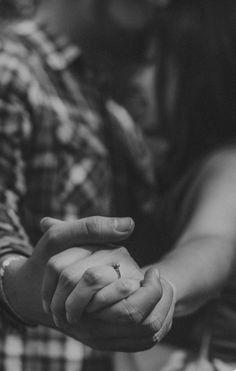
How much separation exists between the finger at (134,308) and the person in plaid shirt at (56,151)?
5 cm

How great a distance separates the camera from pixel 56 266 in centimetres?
74

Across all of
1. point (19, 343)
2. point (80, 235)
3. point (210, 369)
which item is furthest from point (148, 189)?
point (80, 235)

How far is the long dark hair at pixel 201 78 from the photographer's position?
128cm

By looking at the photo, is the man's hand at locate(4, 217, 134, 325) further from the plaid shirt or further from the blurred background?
the blurred background

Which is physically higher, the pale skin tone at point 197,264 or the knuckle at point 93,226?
the knuckle at point 93,226

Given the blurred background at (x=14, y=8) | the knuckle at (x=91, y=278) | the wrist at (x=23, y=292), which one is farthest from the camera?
the blurred background at (x=14, y=8)

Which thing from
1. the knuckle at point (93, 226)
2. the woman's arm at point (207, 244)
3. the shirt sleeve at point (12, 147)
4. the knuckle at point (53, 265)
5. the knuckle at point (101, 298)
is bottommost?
the woman's arm at point (207, 244)

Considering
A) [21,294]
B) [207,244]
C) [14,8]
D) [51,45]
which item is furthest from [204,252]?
[14,8]

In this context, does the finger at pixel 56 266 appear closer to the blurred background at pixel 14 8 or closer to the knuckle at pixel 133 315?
the knuckle at pixel 133 315

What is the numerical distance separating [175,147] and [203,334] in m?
0.39

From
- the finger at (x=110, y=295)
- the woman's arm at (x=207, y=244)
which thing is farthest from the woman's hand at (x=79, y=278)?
the woman's arm at (x=207, y=244)

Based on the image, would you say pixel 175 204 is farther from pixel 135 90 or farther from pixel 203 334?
pixel 135 90

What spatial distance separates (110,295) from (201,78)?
2.21 ft

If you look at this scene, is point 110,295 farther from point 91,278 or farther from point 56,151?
point 56,151
